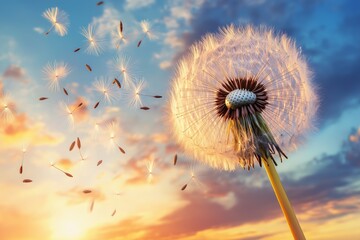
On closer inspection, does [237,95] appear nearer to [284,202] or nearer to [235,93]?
[235,93]

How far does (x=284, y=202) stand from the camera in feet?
48.5

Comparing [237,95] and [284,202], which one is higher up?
[237,95]

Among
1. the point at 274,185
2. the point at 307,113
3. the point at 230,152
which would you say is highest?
the point at 307,113

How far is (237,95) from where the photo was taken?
52.4 ft

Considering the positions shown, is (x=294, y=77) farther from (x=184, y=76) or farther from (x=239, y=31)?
(x=184, y=76)

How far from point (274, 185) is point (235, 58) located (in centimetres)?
469

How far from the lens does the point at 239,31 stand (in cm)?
1697

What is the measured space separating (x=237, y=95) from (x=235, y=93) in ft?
0.41

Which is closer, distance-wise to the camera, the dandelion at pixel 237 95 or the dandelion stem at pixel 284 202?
the dandelion stem at pixel 284 202

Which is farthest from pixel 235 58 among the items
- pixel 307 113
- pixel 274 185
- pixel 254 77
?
pixel 274 185

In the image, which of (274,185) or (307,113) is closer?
(274,185)

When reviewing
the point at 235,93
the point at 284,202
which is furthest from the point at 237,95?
the point at 284,202

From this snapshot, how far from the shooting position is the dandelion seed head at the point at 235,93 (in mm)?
16438

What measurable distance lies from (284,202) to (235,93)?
391cm
